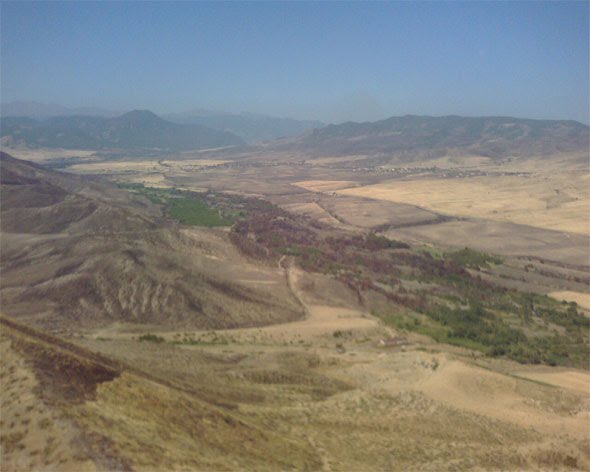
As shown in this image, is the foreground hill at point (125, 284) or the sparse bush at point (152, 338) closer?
the sparse bush at point (152, 338)

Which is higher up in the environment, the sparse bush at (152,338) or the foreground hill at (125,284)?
the foreground hill at (125,284)

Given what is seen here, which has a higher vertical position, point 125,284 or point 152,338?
point 125,284

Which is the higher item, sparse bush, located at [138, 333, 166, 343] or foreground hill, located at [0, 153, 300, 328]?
foreground hill, located at [0, 153, 300, 328]

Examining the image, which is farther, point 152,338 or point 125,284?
point 125,284

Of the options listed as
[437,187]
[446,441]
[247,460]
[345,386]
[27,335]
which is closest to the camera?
[247,460]

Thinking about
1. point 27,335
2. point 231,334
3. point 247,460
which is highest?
point 27,335

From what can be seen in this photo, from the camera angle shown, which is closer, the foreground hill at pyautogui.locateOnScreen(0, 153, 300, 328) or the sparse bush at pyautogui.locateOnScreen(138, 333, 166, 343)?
the sparse bush at pyautogui.locateOnScreen(138, 333, 166, 343)

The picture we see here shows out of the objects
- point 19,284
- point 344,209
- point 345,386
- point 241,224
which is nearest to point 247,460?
point 345,386

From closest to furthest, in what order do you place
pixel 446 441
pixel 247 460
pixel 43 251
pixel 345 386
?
pixel 247 460
pixel 446 441
pixel 345 386
pixel 43 251

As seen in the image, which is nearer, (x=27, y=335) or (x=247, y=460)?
(x=247, y=460)

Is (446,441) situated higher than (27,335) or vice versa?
(27,335)

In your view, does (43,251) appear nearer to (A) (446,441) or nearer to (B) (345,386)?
(B) (345,386)
